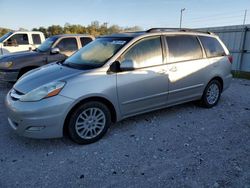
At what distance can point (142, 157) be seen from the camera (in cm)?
299

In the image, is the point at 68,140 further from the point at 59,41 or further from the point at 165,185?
the point at 59,41

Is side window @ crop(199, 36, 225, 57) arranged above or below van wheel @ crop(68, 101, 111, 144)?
above

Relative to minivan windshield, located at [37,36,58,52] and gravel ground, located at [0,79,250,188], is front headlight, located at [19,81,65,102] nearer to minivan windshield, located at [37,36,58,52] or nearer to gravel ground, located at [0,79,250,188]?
gravel ground, located at [0,79,250,188]

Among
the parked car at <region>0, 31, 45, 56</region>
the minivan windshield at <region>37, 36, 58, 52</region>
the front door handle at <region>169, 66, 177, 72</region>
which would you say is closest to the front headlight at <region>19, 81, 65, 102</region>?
the front door handle at <region>169, 66, 177, 72</region>

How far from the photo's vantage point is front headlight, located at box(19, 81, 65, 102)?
2.97 metres

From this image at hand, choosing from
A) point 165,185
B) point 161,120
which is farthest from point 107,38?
point 165,185

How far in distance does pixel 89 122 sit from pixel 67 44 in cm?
504

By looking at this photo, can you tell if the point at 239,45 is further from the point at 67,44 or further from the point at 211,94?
the point at 67,44

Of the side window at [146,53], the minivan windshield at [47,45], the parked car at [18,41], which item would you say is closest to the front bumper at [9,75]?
the minivan windshield at [47,45]

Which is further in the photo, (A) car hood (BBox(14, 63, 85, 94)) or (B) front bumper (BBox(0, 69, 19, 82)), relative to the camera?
(B) front bumper (BBox(0, 69, 19, 82))

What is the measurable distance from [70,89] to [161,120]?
203cm

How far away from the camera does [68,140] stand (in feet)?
11.4

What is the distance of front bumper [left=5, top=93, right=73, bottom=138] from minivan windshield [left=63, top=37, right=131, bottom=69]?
872 mm

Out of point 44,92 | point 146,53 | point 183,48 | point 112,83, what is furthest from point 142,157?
point 183,48
